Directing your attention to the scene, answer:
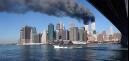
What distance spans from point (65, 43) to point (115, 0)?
134601mm

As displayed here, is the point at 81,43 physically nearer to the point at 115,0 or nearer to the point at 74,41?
the point at 74,41

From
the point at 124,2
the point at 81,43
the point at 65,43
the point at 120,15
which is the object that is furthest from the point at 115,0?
the point at 81,43

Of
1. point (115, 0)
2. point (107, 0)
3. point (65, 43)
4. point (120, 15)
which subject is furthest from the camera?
point (65, 43)

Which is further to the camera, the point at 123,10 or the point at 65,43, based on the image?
the point at 65,43

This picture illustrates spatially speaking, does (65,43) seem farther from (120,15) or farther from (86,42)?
(120,15)

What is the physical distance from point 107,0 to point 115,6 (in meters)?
6.14

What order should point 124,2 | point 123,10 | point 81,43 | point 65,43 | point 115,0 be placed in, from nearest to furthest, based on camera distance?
1. point 115,0
2. point 124,2
3. point 123,10
4. point 65,43
5. point 81,43

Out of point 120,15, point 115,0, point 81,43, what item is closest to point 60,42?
point 81,43

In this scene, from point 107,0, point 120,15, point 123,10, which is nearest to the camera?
point 107,0

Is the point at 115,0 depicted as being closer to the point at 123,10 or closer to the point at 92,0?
the point at 92,0

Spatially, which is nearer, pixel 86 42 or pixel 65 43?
pixel 65 43

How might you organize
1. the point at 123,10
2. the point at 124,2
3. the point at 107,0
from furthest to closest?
the point at 123,10
the point at 124,2
the point at 107,0

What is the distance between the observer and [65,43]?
538ft

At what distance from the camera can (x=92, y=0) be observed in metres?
28.0
